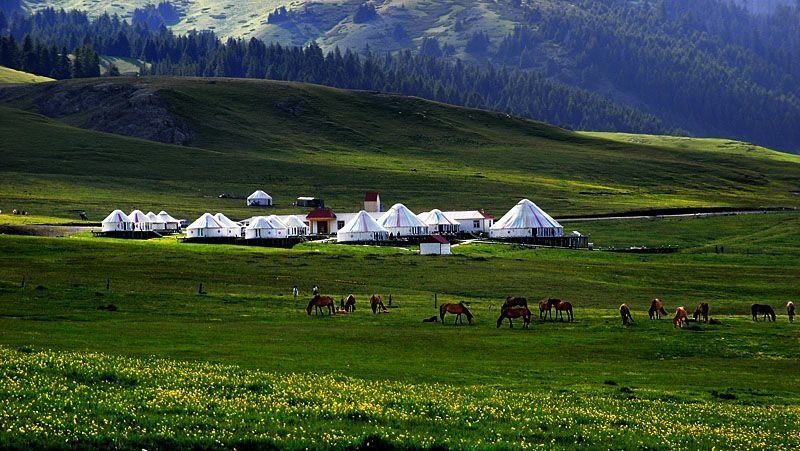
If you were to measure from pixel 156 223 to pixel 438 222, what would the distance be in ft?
124

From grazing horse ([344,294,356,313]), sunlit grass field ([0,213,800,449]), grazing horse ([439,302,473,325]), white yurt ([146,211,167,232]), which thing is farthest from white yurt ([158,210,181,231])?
grazing horse ([439,302,473,325])

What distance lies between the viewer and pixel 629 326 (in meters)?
48.5

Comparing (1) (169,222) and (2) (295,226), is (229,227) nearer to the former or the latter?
(2) (295,226)

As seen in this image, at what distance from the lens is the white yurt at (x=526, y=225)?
123250 millimetres

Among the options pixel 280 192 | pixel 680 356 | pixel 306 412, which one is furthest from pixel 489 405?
pixel 280 192

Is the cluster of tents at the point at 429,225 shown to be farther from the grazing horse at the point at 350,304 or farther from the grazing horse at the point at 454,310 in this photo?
the grazing horse at the point at 454,310

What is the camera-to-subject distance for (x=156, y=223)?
13188cm

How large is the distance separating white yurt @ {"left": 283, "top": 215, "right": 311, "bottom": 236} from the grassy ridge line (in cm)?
10267

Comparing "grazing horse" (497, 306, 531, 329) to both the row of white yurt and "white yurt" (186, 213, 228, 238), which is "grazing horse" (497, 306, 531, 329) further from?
"white yurt" (186, 213, 228, 238)

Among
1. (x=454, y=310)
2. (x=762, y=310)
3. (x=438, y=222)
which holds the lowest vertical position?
(x=454, y=310)

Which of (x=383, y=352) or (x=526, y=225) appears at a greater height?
(x=526, y=225)

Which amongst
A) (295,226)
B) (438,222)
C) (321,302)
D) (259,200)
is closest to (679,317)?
(321,302)

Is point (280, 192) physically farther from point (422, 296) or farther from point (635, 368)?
point (635, 368)

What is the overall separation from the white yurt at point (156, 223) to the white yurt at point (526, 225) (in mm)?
44344
